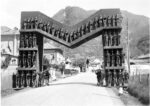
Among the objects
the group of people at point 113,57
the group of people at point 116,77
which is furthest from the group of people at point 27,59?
the group of people at point 116,77

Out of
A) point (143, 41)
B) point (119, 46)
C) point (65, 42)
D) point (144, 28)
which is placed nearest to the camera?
point (119, 46)

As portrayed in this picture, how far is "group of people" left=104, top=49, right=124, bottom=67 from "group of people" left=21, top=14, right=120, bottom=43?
8.84ft

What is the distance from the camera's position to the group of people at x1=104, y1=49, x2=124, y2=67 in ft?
85.2

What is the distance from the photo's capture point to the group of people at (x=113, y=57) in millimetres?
25969

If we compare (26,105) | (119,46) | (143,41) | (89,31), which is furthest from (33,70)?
(143,41)

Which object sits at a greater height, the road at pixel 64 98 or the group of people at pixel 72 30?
the group of people at pixel 72 30

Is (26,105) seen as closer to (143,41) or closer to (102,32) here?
(102,32)

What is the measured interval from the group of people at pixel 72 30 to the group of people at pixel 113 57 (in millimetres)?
2696

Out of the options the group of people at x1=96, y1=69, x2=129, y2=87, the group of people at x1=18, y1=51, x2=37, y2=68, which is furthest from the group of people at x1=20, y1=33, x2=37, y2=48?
the group of people at x1=96, y1=69, x2=129, y2=87

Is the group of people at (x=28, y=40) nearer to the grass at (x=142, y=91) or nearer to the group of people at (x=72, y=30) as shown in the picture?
the group of people at (x=72, y=30)

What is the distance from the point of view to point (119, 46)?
25.8m

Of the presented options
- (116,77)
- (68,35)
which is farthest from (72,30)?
(116,77)

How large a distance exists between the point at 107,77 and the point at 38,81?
7060 mm

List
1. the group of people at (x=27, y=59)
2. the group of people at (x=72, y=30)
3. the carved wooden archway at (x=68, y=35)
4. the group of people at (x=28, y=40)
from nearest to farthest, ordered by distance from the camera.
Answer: the carved wooden archway at (x=68, y=35) → the group of people at (x=72, y=30) → the group of people at (x=27, y=59) → the group of people at (x=28, y=40)
